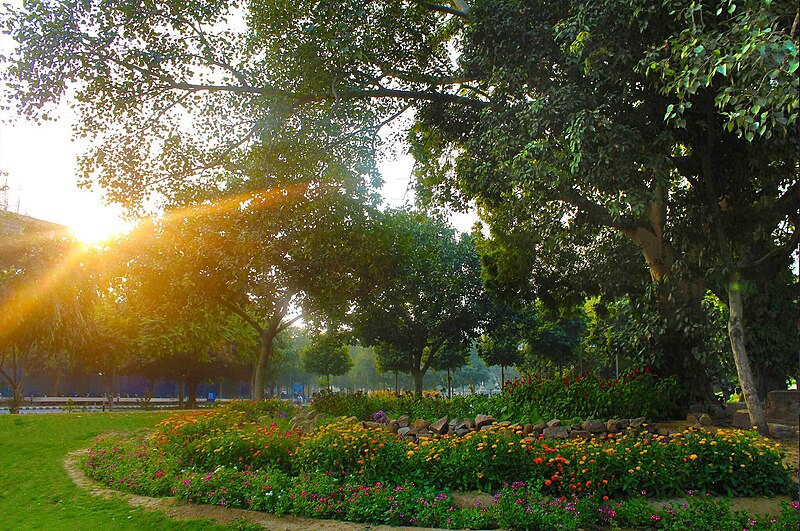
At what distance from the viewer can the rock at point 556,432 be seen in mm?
10469

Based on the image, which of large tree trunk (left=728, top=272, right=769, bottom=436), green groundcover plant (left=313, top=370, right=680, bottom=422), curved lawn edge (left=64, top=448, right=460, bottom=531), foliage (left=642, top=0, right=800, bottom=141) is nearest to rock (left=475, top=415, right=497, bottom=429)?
green groundcover plant (left=313, top=370, right=680, bottom=422)

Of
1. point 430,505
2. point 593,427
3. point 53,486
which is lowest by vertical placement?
point 53,486

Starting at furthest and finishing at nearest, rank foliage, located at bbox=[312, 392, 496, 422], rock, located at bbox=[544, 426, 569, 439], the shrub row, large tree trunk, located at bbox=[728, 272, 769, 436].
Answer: foliage, located at bbox=[312, 392, 496, 422] → large tree trunk, located at bbox=[728, 272, 769, 436] → rock, located at bbox=[544, 426, 569, 439] → the shrub row

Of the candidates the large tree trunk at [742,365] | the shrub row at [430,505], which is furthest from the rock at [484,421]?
the large tree trunk at [742,365]

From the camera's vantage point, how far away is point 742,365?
36.0 feet

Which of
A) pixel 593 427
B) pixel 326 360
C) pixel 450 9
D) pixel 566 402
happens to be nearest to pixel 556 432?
pixel 593 427

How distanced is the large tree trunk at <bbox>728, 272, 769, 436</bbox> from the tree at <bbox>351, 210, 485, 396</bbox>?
14.7 m

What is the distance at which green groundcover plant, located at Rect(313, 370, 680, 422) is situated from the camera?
12.2m

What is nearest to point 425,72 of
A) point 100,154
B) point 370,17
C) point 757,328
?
point 370,17

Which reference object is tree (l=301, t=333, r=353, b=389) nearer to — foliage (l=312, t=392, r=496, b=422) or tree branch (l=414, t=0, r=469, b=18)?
foliage (l=312, t=392, r=496, b=422)

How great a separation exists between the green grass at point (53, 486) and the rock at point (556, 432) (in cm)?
580

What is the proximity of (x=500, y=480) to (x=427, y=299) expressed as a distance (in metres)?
23.4

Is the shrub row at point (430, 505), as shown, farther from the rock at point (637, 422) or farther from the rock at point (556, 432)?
the rock at point (637, 422)

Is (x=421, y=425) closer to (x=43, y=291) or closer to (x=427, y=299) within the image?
(x=43, y=291)
